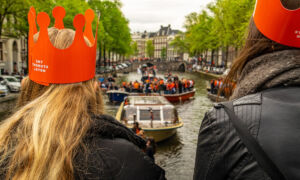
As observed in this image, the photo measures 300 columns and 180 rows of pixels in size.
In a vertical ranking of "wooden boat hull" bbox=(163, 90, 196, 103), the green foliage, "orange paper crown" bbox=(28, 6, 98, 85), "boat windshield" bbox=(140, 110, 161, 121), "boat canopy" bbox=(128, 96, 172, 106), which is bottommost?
"wooden boat hull" bbox=(163, 90, 196, 103)

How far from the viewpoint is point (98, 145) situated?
1629 millimetres

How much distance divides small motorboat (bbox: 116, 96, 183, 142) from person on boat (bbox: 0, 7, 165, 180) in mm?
10801

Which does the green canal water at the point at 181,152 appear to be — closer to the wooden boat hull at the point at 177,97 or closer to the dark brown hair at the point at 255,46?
the wooden boat hull at the point at 177,97

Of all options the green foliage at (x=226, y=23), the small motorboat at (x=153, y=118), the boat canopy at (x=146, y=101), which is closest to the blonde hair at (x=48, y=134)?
the small motorboat at (x=153, y=118)

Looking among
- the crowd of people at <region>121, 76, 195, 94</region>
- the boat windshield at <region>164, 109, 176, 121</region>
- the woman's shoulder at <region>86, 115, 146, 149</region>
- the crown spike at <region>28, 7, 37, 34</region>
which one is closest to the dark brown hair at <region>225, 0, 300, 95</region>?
the woman's shoulder at <region>86, 115, 146, 149</region>

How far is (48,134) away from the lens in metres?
1.60

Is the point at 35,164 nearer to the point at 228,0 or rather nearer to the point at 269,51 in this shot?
the point at 269,51

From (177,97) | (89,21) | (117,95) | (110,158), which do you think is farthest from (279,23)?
(177,97)

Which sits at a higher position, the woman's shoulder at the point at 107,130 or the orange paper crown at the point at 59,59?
the orange paper crown at the point at 59,59

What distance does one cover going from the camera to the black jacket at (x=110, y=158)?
1.58 metres

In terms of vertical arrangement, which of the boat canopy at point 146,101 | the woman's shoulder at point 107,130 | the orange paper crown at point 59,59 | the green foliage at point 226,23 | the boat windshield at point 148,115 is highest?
the green foliage at point 226,23

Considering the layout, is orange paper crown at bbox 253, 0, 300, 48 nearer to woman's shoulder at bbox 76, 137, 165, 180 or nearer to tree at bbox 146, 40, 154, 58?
woman's shoulder at bbox 76, 137, 165, 180

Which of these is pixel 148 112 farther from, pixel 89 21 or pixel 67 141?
pixel 67 141

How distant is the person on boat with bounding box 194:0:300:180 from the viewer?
1.19 m
